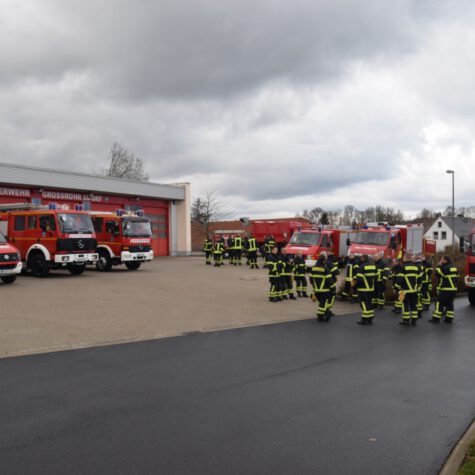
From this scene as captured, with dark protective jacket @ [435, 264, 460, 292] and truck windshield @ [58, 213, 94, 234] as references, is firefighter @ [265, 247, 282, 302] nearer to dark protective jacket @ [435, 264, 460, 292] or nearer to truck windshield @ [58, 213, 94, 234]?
dark protective jacket @ [435, 264, 460, 292]

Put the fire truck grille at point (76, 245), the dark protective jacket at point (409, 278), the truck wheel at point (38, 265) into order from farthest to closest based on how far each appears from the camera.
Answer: the truck wheel at point (38, 265), the fire truck grille at point (76, 245), the dark protective jacket at point (409, 278)

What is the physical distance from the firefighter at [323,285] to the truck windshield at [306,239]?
14.1 m

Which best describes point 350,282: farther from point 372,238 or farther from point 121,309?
point 372,238

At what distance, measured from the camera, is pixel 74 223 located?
2061cm

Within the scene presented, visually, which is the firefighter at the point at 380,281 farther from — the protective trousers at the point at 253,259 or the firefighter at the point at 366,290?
the protective trousers at the point at 253,259

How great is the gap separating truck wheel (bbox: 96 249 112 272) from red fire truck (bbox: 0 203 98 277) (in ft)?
10.1

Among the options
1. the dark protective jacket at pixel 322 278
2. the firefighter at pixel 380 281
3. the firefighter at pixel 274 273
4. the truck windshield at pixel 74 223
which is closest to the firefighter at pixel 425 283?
the firefighter at pixel 380 281

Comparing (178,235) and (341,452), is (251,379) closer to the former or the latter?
(341,452)

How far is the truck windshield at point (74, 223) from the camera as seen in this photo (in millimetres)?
20203

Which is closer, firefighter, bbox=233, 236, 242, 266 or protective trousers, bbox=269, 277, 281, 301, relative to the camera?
protective trousers, bbox=269, 277, 281, 301

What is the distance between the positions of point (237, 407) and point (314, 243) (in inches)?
825

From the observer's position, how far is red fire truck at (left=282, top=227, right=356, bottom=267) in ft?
84.0

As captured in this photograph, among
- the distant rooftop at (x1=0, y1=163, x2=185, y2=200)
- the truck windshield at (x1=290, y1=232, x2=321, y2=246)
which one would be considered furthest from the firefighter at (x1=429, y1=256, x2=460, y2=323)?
the distant rooftop at (x1=0, y1=163, x2=185, y2=200)

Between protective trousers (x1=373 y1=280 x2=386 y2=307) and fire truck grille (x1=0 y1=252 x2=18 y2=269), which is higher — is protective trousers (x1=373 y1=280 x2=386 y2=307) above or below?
below
